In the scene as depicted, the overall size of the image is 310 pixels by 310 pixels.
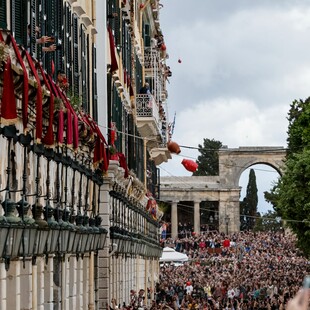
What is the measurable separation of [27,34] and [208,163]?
545ft

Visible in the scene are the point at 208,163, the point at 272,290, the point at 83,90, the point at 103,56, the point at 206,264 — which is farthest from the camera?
the point at 208,163

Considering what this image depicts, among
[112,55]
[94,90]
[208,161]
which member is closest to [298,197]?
[112,55]

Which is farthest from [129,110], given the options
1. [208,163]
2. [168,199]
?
[208,163]

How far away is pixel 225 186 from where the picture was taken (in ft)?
487

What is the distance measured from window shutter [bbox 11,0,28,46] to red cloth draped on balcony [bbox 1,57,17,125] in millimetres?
2247

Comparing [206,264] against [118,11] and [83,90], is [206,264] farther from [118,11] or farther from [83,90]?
[83,90]

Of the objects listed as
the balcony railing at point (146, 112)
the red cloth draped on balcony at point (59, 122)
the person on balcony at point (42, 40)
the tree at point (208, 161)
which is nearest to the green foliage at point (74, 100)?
the person on balcony at point (42, 40)

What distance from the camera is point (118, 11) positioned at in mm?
40281

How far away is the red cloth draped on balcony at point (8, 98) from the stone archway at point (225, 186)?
131m

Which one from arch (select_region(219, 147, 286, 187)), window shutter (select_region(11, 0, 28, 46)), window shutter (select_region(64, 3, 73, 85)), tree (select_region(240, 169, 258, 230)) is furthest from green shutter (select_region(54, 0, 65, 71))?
tree (select_region(240, 169, 258, 230))

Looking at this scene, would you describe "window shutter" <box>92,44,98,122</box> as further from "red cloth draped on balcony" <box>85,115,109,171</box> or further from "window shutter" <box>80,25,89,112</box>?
"window shutter" <box>80,25,89,112</box>

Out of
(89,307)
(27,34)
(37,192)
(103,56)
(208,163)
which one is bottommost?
(89,307)

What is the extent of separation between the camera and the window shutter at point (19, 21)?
61.2 ft

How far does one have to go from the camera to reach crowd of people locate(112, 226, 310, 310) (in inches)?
1971
